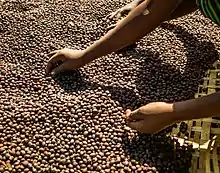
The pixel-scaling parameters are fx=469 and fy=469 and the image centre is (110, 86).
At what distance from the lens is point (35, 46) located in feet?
10.8

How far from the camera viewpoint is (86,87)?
117 inches

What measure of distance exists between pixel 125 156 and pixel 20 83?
878 mm

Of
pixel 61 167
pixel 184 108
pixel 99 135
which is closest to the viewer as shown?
pixel 184 108

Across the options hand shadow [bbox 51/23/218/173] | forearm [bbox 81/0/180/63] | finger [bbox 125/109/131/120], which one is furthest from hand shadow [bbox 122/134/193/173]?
forearm [bbox 81/0/180/63]

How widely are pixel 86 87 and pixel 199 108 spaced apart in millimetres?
918

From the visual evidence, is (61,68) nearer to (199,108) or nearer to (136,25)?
(136,25)

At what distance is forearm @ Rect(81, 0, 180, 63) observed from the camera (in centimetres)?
268

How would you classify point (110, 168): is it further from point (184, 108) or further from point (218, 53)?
point (218, 53)

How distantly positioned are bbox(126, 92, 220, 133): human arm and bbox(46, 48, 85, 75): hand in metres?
0.62

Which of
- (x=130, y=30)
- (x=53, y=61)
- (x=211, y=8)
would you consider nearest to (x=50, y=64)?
(x=53, y=61)

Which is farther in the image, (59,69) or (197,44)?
(197,44)

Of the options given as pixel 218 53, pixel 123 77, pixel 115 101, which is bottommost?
pixel 115 101

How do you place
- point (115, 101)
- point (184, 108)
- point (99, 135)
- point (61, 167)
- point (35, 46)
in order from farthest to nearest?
point (35, 46) → point (115, 101) → point (99, 135) → point (61, 167) → point (184, 108)

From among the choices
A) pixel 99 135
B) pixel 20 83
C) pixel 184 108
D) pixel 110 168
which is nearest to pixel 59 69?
pixel 20 83
